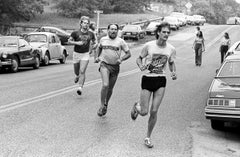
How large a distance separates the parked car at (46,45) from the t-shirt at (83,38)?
38.6 feet

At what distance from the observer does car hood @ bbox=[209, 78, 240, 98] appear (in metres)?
8.42

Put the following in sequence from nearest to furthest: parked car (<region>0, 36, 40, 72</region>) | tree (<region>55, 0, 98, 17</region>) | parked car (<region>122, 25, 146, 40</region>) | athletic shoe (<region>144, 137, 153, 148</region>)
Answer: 1. athletic shoe (<region>144, 137, 153, 148</region>)
2. parked car (<region>0, 36, 40, 72</region>)
3. parked car (<region>122, 25, 146, 40</region>)
4. tree (<region>55, 0, 98, 17</region>)

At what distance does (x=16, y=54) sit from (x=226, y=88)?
525 inches

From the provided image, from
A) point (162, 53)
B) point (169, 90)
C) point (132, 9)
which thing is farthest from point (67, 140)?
point (132, 9)

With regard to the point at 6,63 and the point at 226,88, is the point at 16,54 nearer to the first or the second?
the point at 6,63

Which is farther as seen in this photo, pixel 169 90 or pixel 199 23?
pixel 199 23

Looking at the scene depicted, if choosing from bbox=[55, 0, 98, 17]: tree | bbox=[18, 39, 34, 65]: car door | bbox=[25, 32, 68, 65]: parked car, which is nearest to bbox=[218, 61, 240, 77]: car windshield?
bbox=[18, 39, 34, 65]: car door

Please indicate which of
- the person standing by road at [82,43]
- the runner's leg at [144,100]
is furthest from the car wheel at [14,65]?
the runner's leg at [144,100]

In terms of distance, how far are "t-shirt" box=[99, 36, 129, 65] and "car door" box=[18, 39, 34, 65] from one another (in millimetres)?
12004

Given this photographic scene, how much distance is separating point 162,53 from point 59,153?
2133mm

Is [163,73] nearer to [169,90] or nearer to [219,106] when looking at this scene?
[219,106]

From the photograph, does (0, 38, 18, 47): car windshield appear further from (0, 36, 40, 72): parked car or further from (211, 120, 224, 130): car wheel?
(211, 120, 224, 130): car wheel

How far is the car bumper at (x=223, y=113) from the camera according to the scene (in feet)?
27.0

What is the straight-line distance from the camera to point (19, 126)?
8.40m
